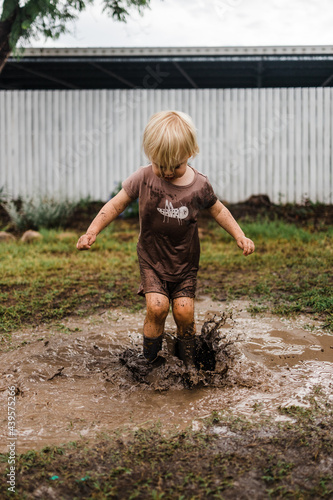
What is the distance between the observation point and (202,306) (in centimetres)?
472

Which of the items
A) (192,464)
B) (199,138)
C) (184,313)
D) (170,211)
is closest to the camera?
(192,464)

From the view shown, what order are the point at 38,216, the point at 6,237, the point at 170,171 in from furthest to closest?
the point at 38,216, the point at 6,237, the point at 170,171

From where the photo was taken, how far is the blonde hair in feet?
8.52

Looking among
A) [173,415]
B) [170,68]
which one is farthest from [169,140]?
[170,68]

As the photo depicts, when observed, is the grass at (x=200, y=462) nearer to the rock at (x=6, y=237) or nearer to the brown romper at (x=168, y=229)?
the brown romper at (x=168, y=229)

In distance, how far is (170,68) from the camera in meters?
10.4

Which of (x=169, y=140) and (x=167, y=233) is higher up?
(x=169, y=140)

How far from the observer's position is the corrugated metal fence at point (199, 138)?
36.3 ft

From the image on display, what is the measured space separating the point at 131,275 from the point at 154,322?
9.75ft

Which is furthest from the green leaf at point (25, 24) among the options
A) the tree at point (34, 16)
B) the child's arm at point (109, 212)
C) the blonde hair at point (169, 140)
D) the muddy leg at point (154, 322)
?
the muddy leg at point (154, 322)

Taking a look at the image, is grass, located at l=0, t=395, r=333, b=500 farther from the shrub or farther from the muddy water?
the shrub

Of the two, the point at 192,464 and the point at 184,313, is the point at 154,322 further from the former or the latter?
the point at 192,464

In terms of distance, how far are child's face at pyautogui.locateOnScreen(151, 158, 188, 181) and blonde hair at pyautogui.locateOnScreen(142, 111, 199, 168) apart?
3 cm

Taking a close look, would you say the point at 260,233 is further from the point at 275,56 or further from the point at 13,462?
the point at 13,462
